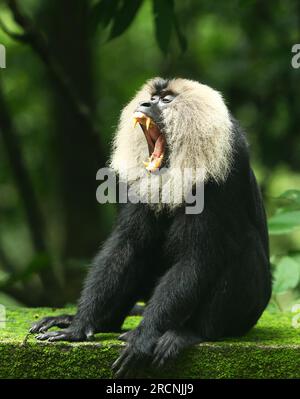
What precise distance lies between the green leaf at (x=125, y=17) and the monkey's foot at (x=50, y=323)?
1.62 metres

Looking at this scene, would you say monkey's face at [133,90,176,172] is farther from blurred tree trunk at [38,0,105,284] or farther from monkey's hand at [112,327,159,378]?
blurred tree trunk at [38,0,105,284]

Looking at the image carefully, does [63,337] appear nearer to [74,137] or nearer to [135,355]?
[135,355]

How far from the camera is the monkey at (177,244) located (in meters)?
3.61

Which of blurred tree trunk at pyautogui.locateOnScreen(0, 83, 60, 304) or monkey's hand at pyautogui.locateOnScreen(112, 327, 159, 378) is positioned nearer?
monkey's hand at pyautogui.locateOnScreen(112, 327, 159, 378)

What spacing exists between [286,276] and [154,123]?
4.24 feet

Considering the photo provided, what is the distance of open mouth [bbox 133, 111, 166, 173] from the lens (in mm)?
3703

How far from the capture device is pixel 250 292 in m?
3.76

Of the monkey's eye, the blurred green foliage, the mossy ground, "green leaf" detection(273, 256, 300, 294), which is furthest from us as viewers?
the blurred green foliage

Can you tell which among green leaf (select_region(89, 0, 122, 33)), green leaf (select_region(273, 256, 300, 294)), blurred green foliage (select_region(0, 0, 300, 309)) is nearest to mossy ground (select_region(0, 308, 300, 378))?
green leaf (select_region(273, 256, 300, 294))

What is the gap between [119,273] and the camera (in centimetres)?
392

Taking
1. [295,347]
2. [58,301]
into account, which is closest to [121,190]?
[295,347]

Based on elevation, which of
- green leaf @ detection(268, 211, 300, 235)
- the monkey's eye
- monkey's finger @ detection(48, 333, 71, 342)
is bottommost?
monkey's finger @ detection(48, 333, 71, 342)

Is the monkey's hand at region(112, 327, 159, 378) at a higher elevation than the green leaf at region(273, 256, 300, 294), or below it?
below

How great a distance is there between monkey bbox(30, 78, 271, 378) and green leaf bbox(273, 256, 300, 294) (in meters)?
0.42
